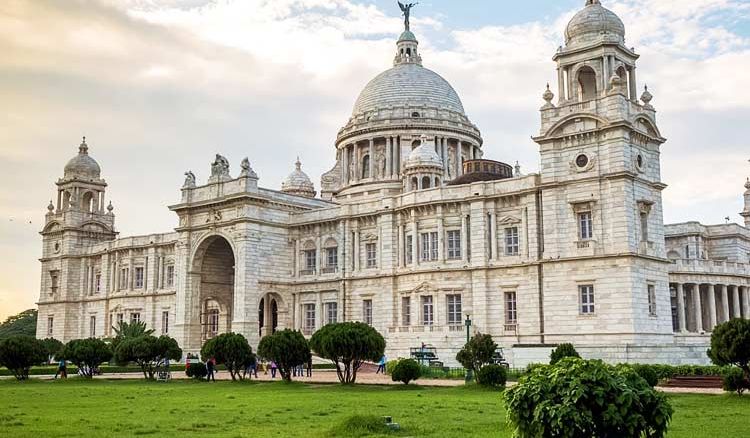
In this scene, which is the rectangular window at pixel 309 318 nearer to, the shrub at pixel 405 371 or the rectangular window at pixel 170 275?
the rectangular window at pixel 170 275

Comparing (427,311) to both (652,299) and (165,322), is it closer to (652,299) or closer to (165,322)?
(652,299)

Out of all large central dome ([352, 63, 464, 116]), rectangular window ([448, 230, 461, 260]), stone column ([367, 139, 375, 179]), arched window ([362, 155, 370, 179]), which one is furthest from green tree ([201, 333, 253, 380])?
large central dome ([352, 63, 464, 116])

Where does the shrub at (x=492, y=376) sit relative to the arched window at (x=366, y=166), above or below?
below

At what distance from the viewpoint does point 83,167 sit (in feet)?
279

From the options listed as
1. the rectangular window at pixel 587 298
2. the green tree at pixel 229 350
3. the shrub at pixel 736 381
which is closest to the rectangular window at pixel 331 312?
the green tree at pixel 229 350

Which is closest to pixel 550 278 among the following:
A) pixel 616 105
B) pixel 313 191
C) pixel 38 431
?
pixel 616 105

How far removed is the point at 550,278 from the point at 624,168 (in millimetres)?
7716

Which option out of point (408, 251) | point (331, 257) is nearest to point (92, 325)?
point (331, 257)

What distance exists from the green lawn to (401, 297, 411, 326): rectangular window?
20.0 m

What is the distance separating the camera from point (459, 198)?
53531 mm

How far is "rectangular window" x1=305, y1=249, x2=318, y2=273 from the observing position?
63062mm

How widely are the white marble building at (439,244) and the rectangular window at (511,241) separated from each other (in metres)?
0.08

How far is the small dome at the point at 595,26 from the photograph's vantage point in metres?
48.4

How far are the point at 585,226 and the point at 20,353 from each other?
32.9 meters
